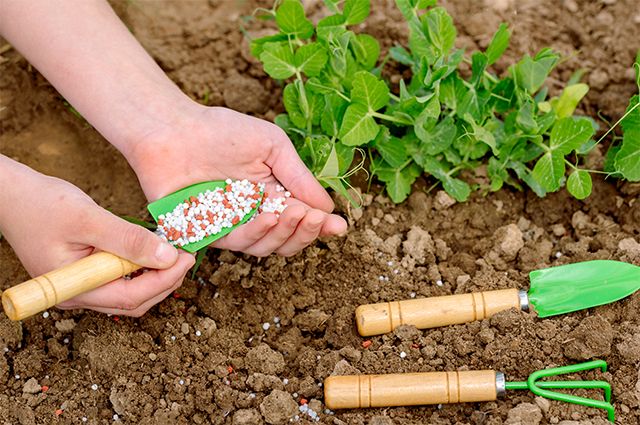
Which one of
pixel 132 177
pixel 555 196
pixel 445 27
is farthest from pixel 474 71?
pixel 132 177

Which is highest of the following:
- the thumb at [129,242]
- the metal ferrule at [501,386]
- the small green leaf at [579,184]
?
the thumb at [129,242]

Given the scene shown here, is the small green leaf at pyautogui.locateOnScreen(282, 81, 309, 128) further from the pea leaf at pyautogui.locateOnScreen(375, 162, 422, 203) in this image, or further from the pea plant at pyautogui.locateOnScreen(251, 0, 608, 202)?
the pea leaf at pyautogui.locateOnScreen(375, 162, 422, 203)

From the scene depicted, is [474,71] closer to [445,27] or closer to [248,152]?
[445,27]

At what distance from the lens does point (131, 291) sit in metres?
1.56

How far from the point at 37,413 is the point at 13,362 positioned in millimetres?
136

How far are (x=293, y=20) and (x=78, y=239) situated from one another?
74 cm

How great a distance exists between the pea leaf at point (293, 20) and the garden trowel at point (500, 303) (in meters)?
0.67

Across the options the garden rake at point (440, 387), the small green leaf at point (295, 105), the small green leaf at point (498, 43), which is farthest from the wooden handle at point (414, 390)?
the small green leaf at point (498, 43)

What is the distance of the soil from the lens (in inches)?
64.5

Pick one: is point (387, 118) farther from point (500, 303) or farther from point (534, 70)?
point (500, 303)

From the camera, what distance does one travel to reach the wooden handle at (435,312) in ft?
5.65

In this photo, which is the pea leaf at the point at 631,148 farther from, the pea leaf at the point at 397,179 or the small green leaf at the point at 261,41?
the small green leaf at the point at 261,41

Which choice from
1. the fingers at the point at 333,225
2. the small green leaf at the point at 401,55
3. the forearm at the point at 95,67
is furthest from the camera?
the small green leaf at the point at 401,55

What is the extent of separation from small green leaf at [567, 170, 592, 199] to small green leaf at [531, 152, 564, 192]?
1.1 inches
